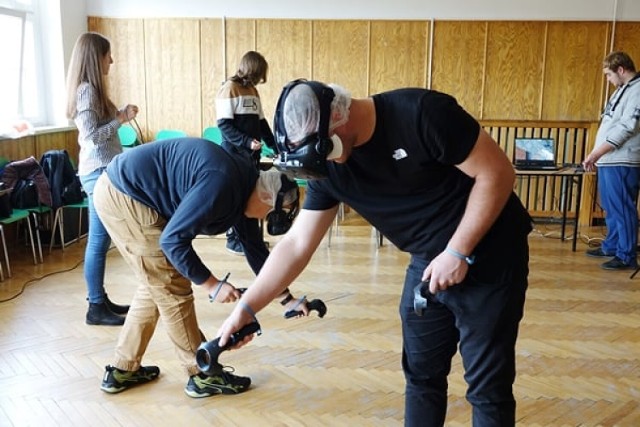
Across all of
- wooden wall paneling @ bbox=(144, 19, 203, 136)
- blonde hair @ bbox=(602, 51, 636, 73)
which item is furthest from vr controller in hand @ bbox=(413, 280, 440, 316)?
wooden wall paneling @ bbox=(144, 19, 203, 136)

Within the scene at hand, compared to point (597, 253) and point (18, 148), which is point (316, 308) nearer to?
point (597, 253)

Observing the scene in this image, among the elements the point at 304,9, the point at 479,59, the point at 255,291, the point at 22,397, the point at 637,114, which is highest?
the point at 304,9

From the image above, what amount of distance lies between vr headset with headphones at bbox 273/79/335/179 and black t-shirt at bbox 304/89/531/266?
18 cm

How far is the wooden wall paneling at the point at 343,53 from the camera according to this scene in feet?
22.1

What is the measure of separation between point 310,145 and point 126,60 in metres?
6.11

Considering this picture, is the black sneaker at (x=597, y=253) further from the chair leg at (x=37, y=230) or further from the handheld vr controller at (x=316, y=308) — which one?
the chair leg at (x=37, y=230)

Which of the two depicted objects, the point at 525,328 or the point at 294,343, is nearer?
the point at 294,343

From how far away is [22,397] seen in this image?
2.77m

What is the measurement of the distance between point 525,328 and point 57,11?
5.34m

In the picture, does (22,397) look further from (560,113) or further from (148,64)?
(560,113)

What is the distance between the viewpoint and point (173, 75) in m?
6.99

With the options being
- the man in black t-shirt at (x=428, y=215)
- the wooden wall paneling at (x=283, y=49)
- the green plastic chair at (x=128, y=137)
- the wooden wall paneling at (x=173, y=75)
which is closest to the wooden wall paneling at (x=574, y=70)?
the wooden wall paneling at (x=283, y=49)

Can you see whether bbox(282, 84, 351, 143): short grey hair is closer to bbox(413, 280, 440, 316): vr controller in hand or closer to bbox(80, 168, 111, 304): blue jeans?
bbox(413, 280, 440, 316): vr controller in hand

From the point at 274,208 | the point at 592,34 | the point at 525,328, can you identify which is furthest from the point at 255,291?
the point at 592,34
